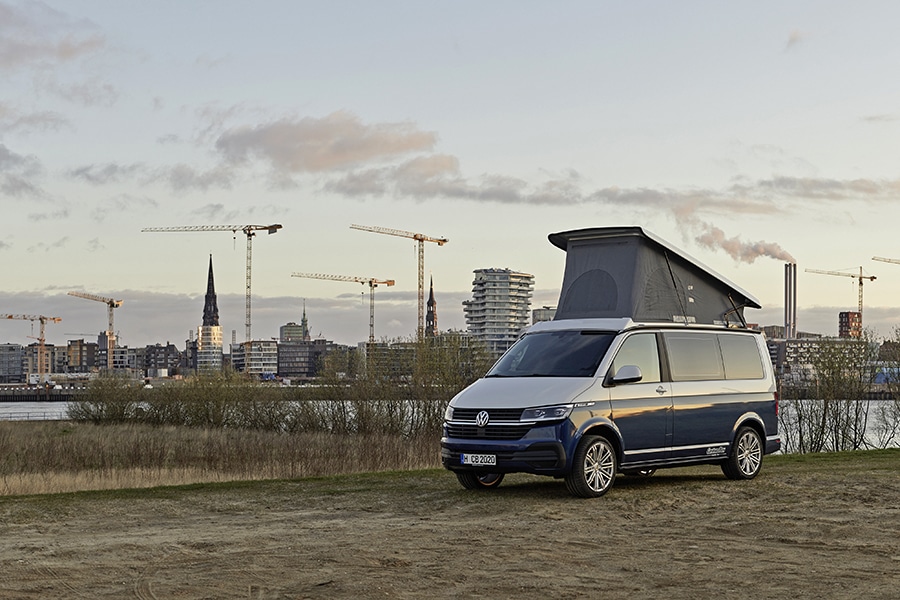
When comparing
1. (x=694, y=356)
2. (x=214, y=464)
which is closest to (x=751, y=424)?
(x=694, y=356)

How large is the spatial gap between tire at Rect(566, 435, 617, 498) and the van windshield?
0.93 m

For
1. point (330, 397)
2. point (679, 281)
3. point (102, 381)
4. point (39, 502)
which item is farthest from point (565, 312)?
point (102, 381)

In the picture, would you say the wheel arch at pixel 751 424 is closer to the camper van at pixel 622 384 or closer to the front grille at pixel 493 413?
the camper van at pixel 622 384

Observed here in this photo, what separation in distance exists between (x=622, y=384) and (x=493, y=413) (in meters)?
1.89

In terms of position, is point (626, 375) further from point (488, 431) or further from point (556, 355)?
point (488, 431)

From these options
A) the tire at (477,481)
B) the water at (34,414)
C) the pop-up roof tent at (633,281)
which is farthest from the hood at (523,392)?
the water at (34,414)

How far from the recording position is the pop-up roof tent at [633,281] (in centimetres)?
1619

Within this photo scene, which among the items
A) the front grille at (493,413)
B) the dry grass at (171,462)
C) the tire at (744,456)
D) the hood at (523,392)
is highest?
the hood at (523,392)

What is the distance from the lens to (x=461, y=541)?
10.4 m

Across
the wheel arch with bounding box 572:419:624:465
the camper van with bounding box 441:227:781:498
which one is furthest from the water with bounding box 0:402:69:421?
the wheel arch with bounding box 572:419:624:465

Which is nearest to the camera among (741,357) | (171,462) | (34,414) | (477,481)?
(477,481)

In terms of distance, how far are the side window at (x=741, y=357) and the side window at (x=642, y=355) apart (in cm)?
169

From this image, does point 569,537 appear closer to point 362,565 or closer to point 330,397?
point 362,565

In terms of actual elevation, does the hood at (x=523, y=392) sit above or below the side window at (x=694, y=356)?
below
